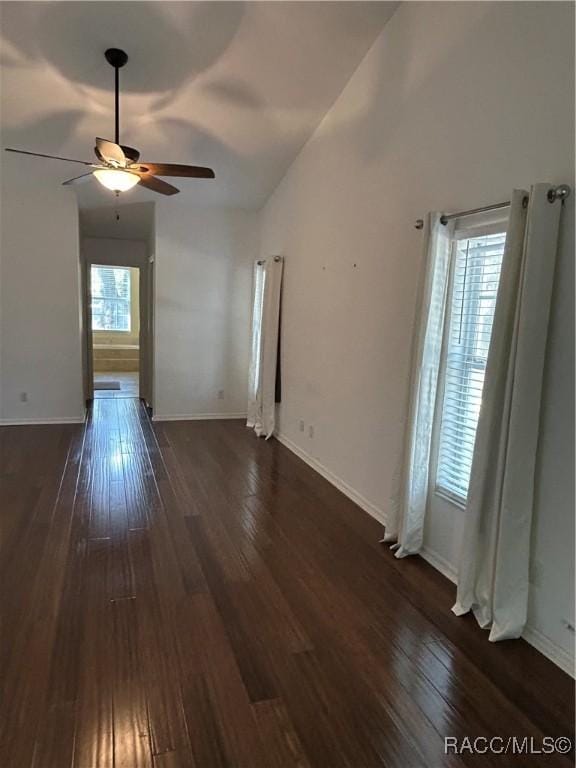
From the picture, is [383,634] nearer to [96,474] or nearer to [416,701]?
[416,701]

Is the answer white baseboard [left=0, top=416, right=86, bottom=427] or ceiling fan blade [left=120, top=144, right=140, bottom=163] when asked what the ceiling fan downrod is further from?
white baseboard [left=0, top=416, right=86, bottom=427]

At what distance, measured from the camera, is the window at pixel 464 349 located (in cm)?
250

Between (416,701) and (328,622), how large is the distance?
0.55m

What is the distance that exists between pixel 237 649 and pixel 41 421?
15.9ft

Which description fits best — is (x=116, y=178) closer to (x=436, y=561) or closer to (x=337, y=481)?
(x=337, y=481)

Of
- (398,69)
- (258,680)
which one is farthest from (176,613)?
(398,69)

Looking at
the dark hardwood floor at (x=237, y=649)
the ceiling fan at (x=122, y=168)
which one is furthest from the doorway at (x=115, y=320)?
the ceiling fan at (x=122, y=168)

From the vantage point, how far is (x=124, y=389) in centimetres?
881

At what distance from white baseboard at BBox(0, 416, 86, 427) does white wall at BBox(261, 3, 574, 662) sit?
2.72 meters

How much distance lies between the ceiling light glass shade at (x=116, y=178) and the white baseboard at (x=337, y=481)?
2807 millimetres

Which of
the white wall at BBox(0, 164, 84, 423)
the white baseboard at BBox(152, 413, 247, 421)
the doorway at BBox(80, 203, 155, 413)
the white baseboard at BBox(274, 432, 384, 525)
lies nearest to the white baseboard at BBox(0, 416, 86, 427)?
the white wall at BBox(0, 164, 84, 423)

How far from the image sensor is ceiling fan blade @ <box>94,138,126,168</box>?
2.94 m

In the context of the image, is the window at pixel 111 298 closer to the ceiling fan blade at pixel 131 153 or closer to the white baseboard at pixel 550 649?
the ceiling fan blade at pixel 131 153

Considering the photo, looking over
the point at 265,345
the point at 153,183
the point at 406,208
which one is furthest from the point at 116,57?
the point at 265,345
